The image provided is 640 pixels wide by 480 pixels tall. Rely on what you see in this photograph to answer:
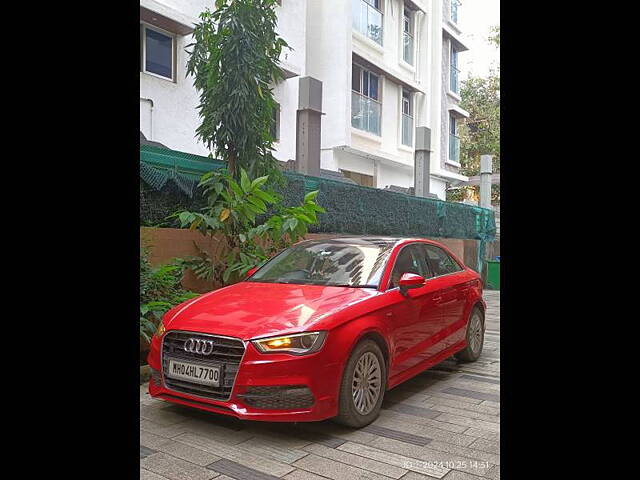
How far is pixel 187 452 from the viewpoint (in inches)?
122

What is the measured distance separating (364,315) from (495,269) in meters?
10.1

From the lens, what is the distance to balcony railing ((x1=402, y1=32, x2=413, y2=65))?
17094 millimetres

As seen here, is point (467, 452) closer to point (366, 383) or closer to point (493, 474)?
point (493, 474)

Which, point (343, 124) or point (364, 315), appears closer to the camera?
point (364, 315)

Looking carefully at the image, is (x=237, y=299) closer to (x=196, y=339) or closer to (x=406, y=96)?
(x=196, y=339)

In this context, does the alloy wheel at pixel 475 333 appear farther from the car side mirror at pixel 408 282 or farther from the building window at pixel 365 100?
the building window at pixel 365 100

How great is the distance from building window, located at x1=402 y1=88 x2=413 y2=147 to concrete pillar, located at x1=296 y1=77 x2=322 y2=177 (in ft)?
26.6

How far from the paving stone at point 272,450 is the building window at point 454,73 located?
19.0 m

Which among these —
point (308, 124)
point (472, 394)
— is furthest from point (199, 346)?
point (308, 124)

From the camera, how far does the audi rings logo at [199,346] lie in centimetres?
333

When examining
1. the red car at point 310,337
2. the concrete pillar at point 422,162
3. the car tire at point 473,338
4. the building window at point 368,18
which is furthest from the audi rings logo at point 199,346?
the building window at point 368,18

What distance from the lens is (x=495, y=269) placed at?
1288 centimetres

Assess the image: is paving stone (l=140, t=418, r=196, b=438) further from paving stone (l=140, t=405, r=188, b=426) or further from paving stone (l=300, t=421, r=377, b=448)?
paving stone (l=300, t=421, r=377, b=448)
